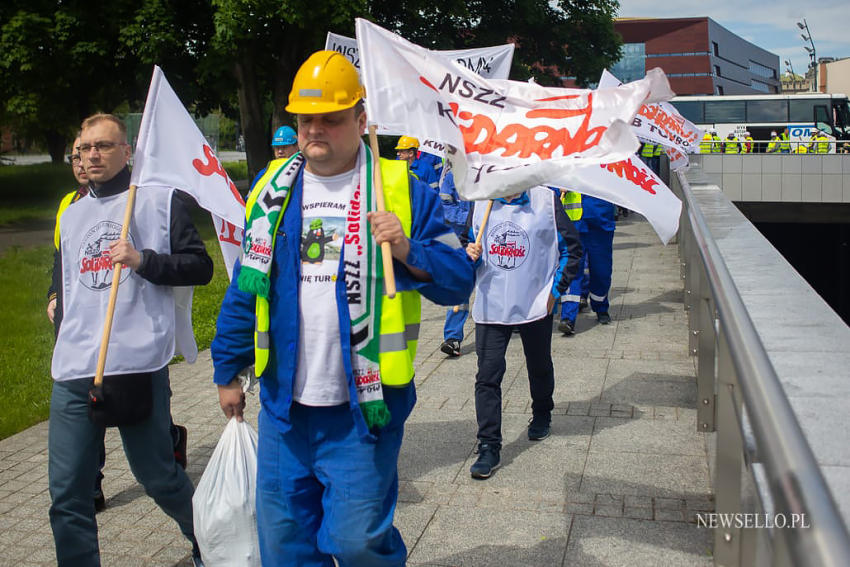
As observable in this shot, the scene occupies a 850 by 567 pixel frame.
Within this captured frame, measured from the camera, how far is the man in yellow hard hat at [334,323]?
114 inches

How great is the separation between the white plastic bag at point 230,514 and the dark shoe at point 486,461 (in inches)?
74.5

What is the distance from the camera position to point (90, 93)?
29297 millimetres

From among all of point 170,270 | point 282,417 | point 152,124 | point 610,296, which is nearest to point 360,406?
point 282,417

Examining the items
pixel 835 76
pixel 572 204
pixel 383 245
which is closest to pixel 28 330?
pixel 572 204

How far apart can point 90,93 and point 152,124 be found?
27160 millimetres

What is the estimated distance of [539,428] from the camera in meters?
5.77

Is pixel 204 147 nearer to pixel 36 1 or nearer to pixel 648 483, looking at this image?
pixel 648 483

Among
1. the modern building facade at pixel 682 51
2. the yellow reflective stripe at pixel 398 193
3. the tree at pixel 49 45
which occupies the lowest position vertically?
the yellow reflective stripe at pixel 398 193

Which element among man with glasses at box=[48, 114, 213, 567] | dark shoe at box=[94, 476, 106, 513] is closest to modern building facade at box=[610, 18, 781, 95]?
dark shoe at box=[94, 476, 106, 513]

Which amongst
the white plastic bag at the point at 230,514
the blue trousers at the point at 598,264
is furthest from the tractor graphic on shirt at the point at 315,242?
the blue trousers at the point at 598,264

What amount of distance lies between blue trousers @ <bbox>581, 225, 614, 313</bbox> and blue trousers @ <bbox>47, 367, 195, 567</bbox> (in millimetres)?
6595

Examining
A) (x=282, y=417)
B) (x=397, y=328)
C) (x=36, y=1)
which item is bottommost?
(x=282, y=417)

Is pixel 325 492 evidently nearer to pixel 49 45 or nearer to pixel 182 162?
pixel 182 162

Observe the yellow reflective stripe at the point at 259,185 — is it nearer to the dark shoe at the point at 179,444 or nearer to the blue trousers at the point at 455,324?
the dark shoe at the point at 179,444
